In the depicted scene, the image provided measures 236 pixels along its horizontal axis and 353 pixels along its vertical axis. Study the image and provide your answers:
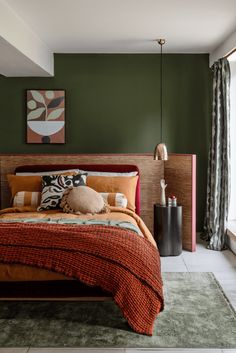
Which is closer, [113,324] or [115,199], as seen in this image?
[113,324]

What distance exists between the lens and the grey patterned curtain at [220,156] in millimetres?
5730

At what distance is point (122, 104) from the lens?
639 centimetres

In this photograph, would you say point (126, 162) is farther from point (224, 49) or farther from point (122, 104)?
point (224, 49)

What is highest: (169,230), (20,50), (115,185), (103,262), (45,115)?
(20,50)

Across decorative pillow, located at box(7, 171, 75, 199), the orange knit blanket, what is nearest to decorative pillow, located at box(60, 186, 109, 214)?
decorative pillow, located at box(7, 171, 75, 199)

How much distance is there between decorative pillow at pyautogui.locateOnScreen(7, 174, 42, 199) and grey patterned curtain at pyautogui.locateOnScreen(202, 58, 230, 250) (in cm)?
217

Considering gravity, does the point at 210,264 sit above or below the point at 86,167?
below

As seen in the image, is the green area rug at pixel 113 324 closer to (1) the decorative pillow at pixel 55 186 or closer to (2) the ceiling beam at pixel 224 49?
(1) the decorative pillow at pixel 55 186

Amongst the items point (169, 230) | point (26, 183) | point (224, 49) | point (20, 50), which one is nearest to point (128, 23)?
point (20, 50)

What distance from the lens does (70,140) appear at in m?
6.40

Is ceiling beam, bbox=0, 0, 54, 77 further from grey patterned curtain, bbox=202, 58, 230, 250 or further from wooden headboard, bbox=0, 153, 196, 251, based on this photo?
grey patterned curtain, bbox=202, 58, 230, 250

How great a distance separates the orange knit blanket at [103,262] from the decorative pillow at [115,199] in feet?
5.58

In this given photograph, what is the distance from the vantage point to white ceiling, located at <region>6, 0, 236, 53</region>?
4.12 meters

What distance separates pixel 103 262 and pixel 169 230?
2.22 metres
